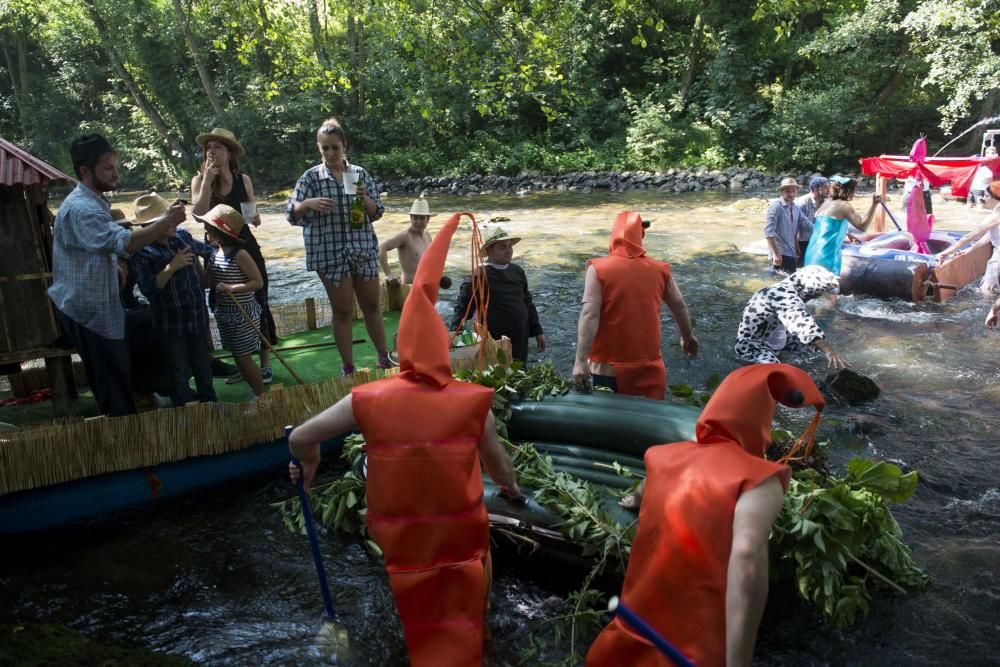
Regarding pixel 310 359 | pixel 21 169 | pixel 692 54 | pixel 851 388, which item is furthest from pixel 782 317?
pixel 692 54

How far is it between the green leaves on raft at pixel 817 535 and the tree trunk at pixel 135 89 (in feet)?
107

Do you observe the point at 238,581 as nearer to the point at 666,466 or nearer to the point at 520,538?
the point at 520,538

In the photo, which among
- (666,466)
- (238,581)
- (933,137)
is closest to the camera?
(666,466)

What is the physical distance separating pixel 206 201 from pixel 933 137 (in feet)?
85.8

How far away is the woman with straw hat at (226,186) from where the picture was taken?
243 inches

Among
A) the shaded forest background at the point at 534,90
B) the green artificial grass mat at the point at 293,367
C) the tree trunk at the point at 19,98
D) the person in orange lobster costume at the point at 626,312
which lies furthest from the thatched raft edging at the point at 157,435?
the tree trunk at the point at 19,98

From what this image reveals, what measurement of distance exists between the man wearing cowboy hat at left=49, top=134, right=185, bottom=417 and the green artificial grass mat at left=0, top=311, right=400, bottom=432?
0.88 m

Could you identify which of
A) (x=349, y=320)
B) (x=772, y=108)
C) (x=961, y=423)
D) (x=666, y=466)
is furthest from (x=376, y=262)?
(x=772, y=108)

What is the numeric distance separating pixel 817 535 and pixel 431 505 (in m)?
2.01

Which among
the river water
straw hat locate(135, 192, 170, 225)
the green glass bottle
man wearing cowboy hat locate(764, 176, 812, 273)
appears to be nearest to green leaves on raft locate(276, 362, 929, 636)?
the river water

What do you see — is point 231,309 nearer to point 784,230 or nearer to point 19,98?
point 784,230

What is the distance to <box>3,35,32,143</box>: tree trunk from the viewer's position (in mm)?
34375

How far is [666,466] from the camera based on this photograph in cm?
252

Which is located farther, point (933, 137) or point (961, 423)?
point (933, 137)
